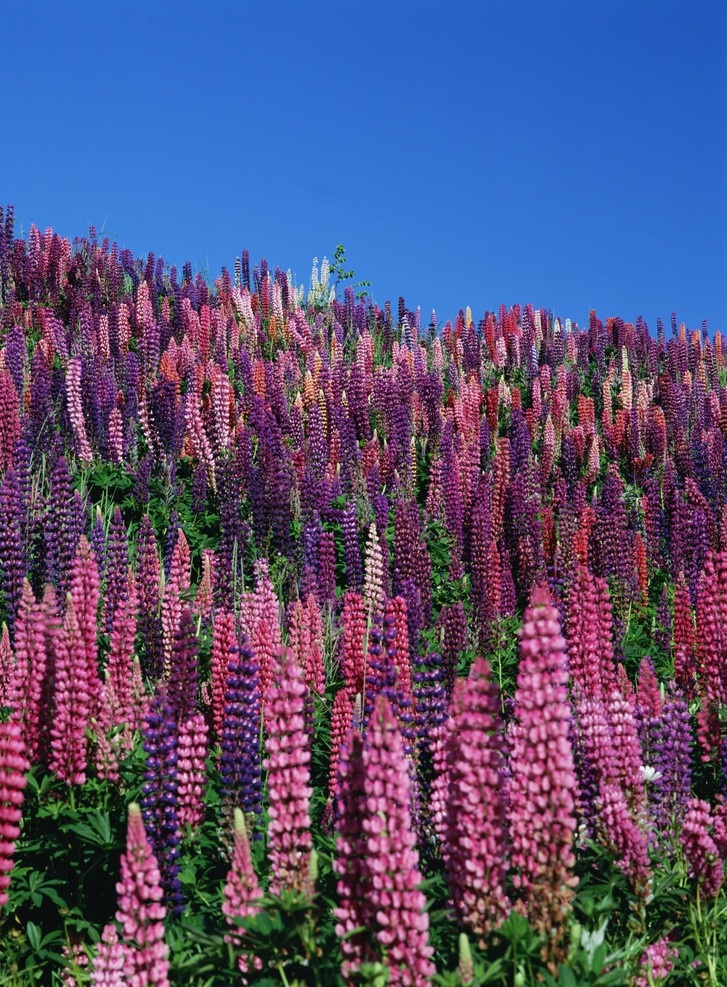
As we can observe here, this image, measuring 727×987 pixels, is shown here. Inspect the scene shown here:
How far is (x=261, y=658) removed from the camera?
5477mm

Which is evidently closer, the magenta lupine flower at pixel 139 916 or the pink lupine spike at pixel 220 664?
the magenta lupine flower at pixel 139 916

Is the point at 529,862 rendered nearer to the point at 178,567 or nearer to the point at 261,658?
the point at 261,658

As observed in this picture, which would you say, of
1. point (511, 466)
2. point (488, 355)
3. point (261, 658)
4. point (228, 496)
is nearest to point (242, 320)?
point (488, 355)

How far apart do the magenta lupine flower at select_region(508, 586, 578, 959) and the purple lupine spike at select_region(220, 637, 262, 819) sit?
147cm

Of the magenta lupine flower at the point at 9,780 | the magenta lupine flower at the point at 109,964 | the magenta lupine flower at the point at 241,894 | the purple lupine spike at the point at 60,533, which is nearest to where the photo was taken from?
the magenta lupine flower at the point at 241,894

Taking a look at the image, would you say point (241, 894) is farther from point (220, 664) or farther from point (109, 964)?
point (220, 664)

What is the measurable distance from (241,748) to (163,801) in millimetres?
402

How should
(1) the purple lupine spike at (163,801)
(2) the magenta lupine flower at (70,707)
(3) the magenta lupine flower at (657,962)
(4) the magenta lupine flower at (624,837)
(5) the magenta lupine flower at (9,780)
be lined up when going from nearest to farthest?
(5) the magenta lupine flower at (9,780) → (3) the magenta lupine flower at (657,962) → (4) the magenta lupine flower at (624,837) → (1) the purple lupine spike at (163,801) → (2) the magenta lupine flower at (70,707)

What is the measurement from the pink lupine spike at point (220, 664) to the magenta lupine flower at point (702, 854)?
2326 mm

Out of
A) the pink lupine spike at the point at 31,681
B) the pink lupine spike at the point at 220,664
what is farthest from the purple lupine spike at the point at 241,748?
the pink lupine spike at the point at 31,681

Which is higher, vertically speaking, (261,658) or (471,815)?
(261,658)

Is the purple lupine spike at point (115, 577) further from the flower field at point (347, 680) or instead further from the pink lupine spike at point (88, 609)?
the pink lupine spike at point (88, 609)

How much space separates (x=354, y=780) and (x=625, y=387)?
550 inches

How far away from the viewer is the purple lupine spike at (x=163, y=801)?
3.97m
